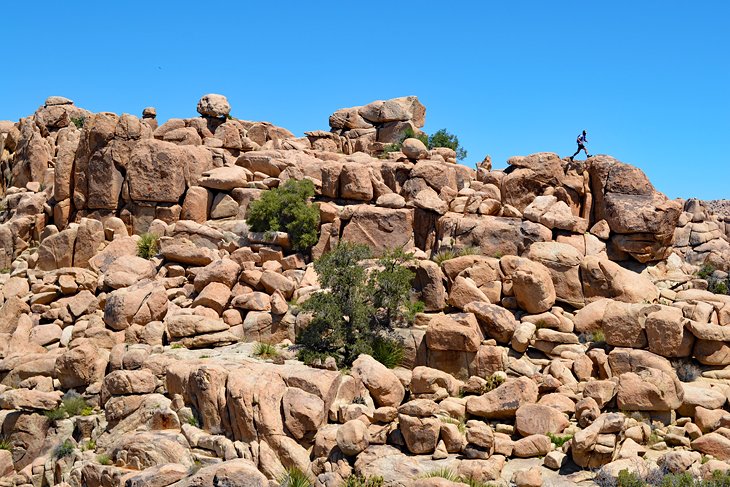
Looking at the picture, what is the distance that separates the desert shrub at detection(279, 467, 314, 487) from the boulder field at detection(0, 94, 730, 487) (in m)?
0.12

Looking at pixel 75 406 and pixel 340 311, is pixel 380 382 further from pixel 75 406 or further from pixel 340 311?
pixel 75 406

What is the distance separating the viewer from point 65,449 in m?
21.1

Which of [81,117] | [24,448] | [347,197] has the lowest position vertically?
[24,448]

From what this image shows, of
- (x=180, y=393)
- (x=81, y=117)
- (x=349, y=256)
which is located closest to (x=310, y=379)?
(x=180, y=393)

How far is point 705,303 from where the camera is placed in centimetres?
2342

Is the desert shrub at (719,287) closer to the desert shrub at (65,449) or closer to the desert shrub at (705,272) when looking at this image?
the desert shrub at (705,272)

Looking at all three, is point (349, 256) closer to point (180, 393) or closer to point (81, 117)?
point (180, 393)

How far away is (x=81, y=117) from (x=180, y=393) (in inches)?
1341

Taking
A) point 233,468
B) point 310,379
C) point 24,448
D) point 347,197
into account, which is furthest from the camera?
point 347,197

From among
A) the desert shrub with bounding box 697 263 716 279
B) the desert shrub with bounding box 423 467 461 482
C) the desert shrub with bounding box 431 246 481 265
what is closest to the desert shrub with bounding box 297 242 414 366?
the desert shrub with bounding box 431 246 481 265

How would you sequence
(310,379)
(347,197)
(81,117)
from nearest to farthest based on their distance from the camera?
1. (310,379)
2. (347,197)
3. (81,117)

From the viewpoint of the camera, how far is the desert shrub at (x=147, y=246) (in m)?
30.9

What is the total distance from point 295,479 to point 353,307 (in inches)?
307

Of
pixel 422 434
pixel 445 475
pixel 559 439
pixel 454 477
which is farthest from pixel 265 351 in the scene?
pixel 559 439
